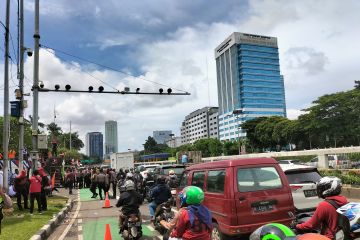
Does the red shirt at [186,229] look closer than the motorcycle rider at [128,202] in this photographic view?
Yes

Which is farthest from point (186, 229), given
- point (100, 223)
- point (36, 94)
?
point (36, 94)

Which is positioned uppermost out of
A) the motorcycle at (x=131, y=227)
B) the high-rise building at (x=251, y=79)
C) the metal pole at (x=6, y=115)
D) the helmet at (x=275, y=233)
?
the high-rise building at (x=251, y=79)

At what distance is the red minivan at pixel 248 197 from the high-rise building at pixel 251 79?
146854mm

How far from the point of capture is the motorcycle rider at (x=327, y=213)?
4.68 m

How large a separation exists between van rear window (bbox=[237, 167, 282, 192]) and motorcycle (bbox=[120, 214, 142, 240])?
3323mm

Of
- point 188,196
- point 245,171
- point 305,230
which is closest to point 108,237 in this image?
point 245,171

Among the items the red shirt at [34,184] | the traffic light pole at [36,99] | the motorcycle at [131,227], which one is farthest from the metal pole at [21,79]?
the motorcycle at [131,227]

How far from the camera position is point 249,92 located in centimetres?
15975

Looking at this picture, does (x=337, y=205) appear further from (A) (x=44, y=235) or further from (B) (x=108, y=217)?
(B) (x=108, y=217)

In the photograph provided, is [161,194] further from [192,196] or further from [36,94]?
[36,94]

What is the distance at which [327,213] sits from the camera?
4.72 metres

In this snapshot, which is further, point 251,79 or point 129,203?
point 251,79

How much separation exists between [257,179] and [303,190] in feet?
8.17

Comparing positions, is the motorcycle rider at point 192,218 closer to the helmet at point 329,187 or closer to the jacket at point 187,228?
the jacket at point 187,228
